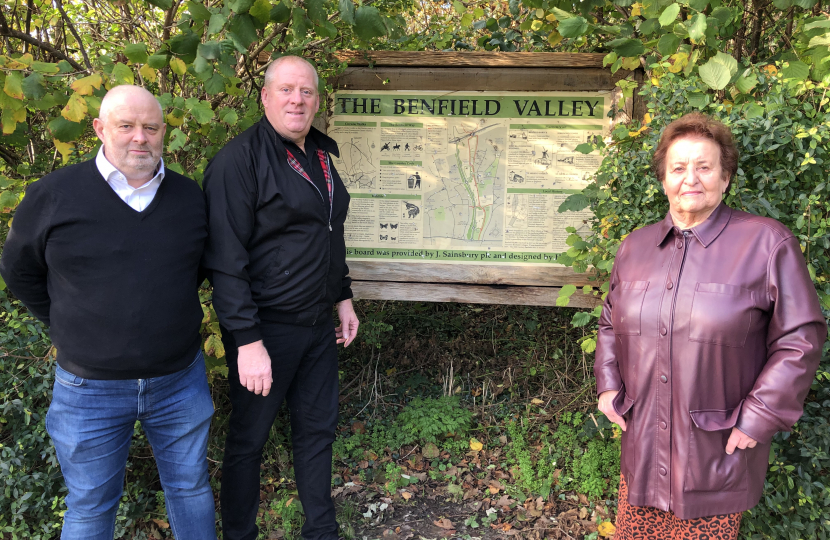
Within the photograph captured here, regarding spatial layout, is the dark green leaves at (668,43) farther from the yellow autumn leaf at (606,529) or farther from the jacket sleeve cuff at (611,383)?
the yellow autumn leaf at (606,529)

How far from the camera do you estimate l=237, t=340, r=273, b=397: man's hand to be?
7.95 feet

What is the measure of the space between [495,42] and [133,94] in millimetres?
2824

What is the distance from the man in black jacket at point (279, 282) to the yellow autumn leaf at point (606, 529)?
1.48 meters

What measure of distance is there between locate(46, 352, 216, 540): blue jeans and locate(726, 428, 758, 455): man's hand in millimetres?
1980

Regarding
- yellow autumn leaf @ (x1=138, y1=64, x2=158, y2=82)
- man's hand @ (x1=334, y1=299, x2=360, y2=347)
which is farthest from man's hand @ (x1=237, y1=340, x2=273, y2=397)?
yellow autumn leaf @ (x1=138, y1=64, x2=158, y2=82)

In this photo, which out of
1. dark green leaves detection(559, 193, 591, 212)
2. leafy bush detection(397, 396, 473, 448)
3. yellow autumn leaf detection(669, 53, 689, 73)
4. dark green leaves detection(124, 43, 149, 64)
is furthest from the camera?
leafy bush detection(397, 396, 473, 448)

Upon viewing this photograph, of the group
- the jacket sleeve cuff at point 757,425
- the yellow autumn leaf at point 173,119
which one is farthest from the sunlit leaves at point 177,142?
the jacket sleeve cuff at point 757,425

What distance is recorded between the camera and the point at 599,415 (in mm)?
3451

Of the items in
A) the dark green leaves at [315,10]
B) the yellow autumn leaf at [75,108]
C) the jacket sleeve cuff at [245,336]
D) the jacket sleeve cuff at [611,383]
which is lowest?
the jacket sleeve cuff at [611,383]

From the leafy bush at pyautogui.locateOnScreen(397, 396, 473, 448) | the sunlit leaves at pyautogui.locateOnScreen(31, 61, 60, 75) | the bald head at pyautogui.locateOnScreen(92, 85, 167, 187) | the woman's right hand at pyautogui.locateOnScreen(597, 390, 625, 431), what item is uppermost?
the sunlit leaves at pyautogui.locateOnScreen(31, 61, 60, 75)

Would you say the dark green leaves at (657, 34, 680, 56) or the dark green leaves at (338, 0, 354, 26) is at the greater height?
the dark green leaves at (338, 0, 354, 26)

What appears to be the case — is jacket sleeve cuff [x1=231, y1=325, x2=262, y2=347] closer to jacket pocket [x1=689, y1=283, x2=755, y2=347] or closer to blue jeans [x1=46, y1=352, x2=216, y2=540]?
blue jeans [x1=46, y1=352, x2=216, y2=540]

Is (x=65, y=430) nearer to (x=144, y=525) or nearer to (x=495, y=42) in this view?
(x=144, y=525)

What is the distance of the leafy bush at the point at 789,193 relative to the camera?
2.33 meters
